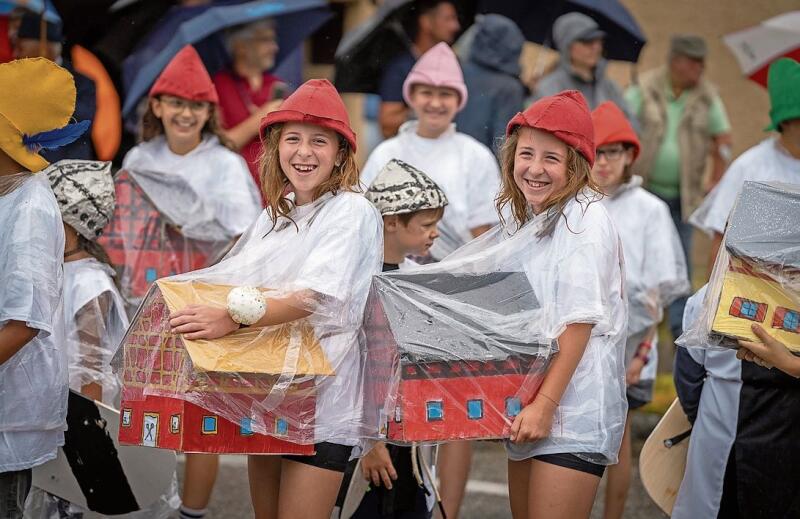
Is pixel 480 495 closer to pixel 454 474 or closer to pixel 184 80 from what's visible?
pixel 454 474

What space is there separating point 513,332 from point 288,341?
0.70 m

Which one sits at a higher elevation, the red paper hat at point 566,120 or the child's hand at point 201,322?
the red paper hat at point 566,120

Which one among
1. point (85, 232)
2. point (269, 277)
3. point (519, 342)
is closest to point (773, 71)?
point (519, 342)

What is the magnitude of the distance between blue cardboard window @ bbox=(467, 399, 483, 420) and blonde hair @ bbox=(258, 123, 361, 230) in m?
0.85

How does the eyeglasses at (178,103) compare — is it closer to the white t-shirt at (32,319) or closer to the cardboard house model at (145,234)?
the cardboard house model at (145,234)

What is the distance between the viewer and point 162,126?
6238mm

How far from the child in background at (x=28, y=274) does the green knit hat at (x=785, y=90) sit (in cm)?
292

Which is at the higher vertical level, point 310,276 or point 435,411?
point 310,276

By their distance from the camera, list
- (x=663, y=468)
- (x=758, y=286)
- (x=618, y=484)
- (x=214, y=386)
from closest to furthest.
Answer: (x=214, y=386) → (x=758, y=286) → (x=663, y=468) → (x=618, y=484)

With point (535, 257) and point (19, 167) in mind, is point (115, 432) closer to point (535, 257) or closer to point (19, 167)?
point (19, 167)

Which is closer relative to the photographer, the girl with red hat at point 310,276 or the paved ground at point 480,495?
the girl with red hat at point 310,276

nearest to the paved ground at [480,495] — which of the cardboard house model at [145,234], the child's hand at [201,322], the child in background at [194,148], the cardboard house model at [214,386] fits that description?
the cardboard house model at [145,234]

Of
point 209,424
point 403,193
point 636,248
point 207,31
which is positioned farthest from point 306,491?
point 207,31

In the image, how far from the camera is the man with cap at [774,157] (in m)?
5.21
